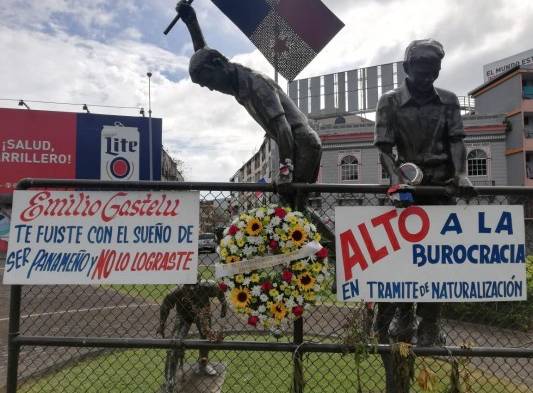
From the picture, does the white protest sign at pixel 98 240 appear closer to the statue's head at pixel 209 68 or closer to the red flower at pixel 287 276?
the red flower at pixel 287 276

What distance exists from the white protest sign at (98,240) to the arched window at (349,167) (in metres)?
28.9

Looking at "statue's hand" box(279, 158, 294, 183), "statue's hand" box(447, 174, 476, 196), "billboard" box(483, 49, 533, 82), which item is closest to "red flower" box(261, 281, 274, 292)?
"statue's hand" box(279, 158, 294, 183)

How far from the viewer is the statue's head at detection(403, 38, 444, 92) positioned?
9.50ft

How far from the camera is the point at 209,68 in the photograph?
366cm

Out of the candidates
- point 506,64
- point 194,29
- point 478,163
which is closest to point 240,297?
point 194,29

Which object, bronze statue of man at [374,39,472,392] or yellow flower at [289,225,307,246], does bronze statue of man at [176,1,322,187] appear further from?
yellow flower at [289,225,307,246]

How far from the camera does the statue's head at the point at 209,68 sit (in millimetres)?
3643

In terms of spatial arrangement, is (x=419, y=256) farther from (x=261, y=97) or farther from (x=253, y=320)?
(x=261, y=97)

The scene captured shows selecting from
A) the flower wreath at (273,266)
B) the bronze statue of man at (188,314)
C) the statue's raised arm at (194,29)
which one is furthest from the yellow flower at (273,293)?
the statue's raised arm at (194,29)

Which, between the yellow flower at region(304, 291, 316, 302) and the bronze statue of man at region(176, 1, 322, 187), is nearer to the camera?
the yellow flower at region(304, 291, 316, 302)

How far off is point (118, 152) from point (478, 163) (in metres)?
23.8

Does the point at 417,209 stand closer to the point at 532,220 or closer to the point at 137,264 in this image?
the point at 137,264

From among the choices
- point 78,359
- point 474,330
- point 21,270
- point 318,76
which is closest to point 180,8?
point 21,270

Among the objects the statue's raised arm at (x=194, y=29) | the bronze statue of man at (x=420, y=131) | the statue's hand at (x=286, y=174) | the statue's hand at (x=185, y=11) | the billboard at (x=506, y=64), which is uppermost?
the billboard at (x=506, y=64)
